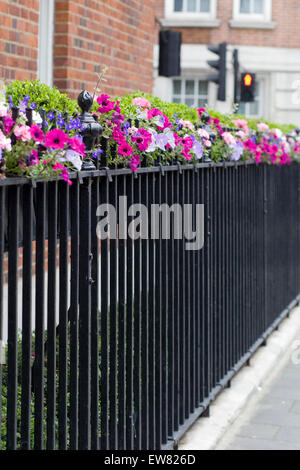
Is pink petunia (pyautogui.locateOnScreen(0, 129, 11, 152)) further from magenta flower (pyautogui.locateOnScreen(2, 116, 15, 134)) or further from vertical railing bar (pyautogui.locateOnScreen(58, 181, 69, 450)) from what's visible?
vertical railing bar (pyautogui.locateOnScreen(58, 181, 69, 450))

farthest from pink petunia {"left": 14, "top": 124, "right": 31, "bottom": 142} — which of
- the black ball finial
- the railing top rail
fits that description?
the black ball finial

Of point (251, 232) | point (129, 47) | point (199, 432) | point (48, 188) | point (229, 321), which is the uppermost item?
point (129, 47)

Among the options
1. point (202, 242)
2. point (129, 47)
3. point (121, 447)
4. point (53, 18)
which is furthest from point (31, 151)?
point (129, 47)

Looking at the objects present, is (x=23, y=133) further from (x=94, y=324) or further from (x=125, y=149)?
(x=94, y=324)

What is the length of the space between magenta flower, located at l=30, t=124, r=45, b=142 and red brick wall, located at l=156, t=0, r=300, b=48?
2240 centimetres

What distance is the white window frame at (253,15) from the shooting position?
25188 millimetres

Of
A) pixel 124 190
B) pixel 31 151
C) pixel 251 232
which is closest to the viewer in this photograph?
pixel 31 151

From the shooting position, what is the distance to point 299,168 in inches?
397

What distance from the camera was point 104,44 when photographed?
873cm

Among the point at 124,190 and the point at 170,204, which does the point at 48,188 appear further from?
the point at 170,204

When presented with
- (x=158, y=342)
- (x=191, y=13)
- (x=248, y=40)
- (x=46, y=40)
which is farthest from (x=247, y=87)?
(x=158, y=342)

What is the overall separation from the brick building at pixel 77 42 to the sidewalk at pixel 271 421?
3.01 metres

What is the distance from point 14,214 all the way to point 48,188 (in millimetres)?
333

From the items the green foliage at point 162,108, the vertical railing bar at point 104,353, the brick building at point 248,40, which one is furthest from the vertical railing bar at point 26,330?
the brick building at point 248,40
